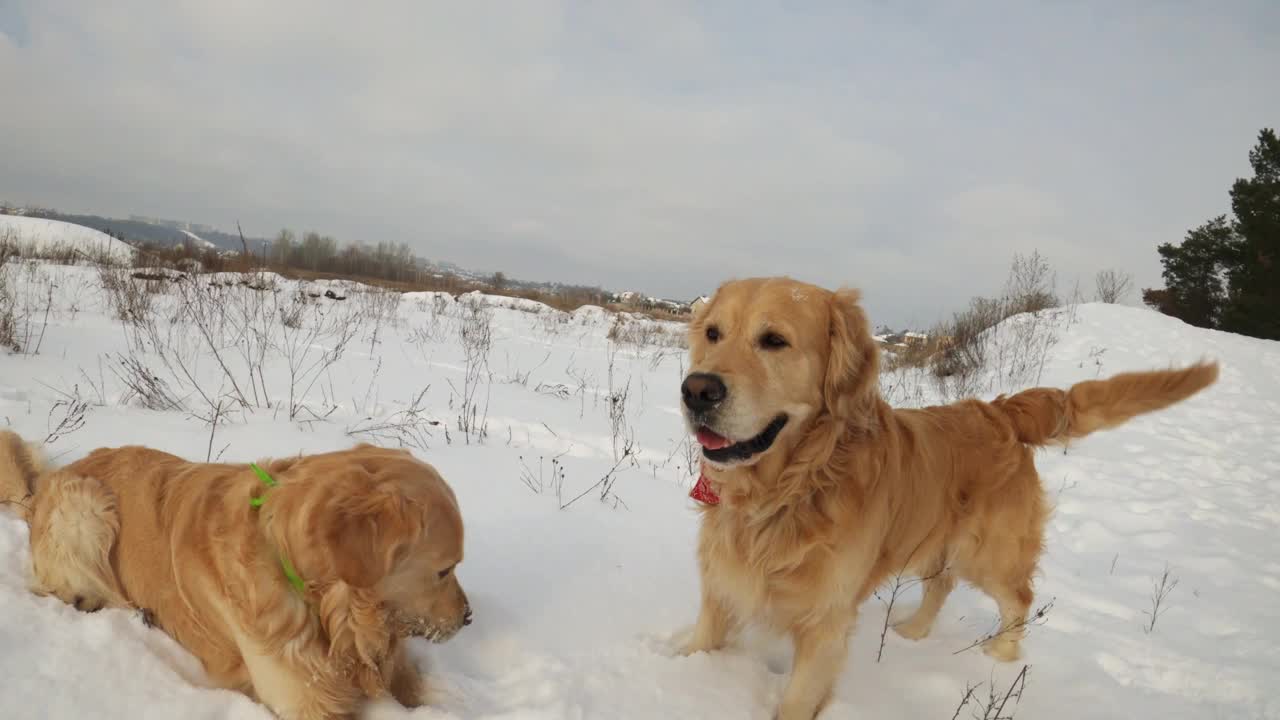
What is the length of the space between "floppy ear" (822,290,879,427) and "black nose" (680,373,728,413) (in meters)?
0.50

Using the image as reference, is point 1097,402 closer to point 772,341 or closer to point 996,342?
point 772,341

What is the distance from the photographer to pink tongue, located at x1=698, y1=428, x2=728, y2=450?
6.29 ft

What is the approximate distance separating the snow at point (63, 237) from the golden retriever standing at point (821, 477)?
15229 millimetres

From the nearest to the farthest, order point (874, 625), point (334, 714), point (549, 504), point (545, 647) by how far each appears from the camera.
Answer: point (334, 714)
point (545, 647)
point (874, 625)
point (549, 504)

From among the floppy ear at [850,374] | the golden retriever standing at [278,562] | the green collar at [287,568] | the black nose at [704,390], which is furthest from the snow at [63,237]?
the floppy ear at [850,374]

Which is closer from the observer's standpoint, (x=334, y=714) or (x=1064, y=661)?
(x=334, y=714)

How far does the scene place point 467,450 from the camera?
3783mm

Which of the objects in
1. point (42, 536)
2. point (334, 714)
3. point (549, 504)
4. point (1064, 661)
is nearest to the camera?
point (334, 714)

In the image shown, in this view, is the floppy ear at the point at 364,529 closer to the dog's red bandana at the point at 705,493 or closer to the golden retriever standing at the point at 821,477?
the golden retriever standing at the point at 821,477

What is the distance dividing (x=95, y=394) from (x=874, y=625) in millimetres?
5308

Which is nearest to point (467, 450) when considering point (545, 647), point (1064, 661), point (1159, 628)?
point (545, 647)

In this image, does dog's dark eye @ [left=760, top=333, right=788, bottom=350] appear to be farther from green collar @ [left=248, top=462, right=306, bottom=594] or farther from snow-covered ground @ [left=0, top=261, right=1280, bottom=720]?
green collar @ [left=248, top=462, right=306, bottom=594]

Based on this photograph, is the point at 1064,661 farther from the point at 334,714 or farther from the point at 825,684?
the point at 334,714

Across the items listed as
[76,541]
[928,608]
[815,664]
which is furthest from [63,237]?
[928,608]
